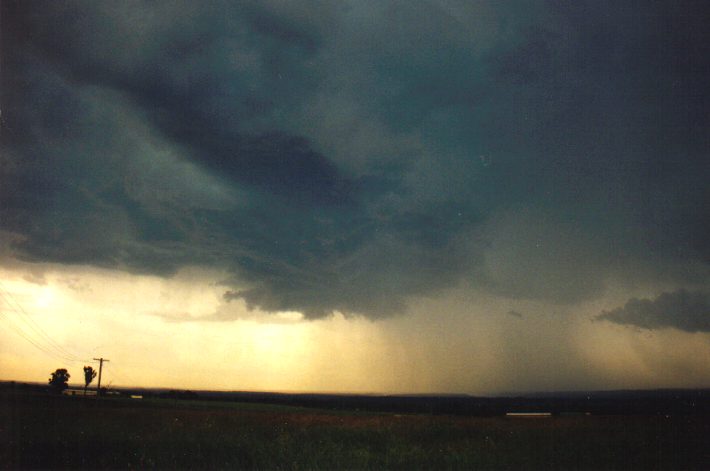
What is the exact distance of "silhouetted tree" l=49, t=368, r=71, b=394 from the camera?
97.0 m

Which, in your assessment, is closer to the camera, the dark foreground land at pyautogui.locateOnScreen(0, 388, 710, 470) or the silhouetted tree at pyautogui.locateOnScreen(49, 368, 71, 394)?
the dark foreground land at pyautogui.locateOnScreen(0, 388, 710, 470)

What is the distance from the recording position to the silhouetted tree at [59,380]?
97000 millimetres

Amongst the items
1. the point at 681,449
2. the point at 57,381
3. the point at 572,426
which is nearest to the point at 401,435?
the point at 572,426

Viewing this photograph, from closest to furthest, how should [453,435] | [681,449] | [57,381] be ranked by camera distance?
[681,449] → [453,435] → [57,381]

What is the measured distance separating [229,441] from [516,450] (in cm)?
1089

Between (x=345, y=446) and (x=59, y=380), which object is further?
(x=59, y=380)

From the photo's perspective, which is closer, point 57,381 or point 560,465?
point 560,465

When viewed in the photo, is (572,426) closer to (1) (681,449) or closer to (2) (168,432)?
(1) (681,449)

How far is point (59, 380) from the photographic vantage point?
97.8 m

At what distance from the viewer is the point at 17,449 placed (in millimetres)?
15656

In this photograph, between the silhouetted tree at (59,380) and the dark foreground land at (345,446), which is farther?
the silhouetted tree at (59,380)

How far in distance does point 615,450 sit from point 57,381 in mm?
110906

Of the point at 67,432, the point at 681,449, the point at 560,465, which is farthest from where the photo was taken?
the point at 67,432

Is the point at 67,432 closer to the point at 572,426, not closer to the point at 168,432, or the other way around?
the point at 168,432
